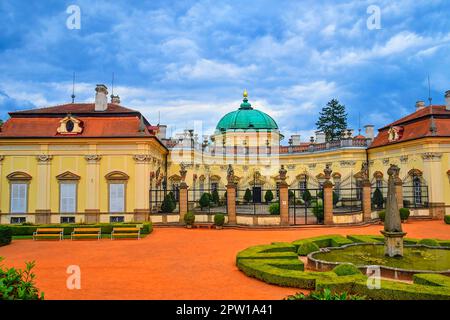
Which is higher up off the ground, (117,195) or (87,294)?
(117,195)

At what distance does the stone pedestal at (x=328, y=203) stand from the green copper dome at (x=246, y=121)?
2554 cm

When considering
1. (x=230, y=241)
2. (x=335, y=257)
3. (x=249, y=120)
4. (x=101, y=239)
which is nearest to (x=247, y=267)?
(x=335, y=257)

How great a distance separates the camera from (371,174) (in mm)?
39719

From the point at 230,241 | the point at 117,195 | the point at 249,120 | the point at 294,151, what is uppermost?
the point at 249,120

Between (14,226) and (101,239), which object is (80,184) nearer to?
(14,226)

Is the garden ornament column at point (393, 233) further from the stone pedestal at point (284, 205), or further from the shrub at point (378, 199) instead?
the shrub at point (378, 199)

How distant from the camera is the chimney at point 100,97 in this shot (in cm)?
2894

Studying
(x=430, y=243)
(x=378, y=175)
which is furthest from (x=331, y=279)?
(x=378, y=175)

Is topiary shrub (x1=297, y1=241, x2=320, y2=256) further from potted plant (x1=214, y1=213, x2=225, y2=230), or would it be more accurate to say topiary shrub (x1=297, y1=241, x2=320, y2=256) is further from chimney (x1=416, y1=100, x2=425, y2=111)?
chimney (x1=416, y1=100, x2=425, y2=111)

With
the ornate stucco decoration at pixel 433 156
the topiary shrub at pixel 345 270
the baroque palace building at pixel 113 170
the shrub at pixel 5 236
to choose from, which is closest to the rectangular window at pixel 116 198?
the baroque palace building at pixel 113 170

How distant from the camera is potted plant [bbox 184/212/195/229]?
85.8 feet

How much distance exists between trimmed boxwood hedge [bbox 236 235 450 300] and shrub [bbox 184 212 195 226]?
12153 millimetres

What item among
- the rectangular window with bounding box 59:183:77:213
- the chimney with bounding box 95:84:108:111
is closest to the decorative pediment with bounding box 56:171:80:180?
the rectangular window with bounding box 59:183:77:213
